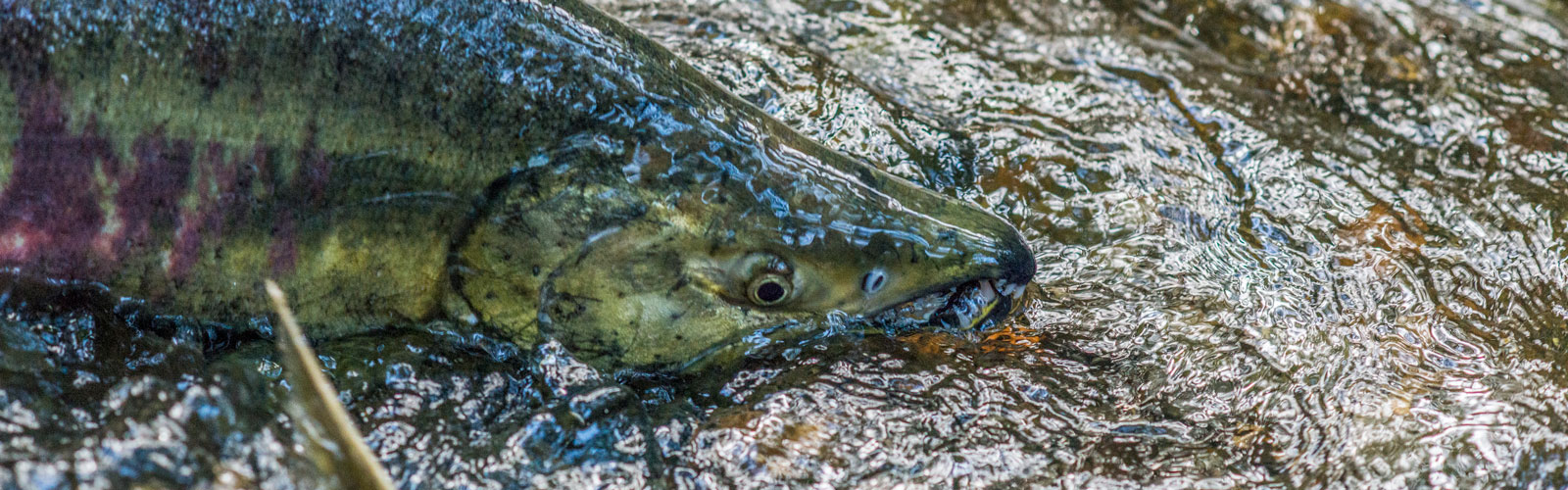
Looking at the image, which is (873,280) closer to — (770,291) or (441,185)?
(770,291)

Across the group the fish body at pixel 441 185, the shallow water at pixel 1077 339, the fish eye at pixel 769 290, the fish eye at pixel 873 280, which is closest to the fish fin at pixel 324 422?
the shallow water at pixel 1077 339

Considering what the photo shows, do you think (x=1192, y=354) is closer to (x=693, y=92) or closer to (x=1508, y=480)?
(x=1508, y=480)

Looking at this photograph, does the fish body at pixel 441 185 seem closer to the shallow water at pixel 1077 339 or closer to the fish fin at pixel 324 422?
the shallow water at pixel 1077 339

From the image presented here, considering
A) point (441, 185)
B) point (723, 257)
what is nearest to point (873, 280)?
point (723, 257)

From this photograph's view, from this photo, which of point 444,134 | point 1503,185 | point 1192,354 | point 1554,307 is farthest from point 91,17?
point 1503,185

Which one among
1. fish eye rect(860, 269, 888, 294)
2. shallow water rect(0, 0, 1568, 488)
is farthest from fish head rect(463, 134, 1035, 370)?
shallow water rect(0, 0, 1568, 488)

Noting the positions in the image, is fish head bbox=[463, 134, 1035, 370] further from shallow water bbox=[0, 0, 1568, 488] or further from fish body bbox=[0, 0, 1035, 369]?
shallow water bbox=[0, 0, 1568, 488]
